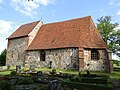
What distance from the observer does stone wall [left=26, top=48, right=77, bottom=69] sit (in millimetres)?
27784

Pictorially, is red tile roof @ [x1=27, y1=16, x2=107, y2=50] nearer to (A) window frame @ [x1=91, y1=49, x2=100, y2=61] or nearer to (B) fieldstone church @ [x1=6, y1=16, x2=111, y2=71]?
(B) fieldstone church @ [x1=6, y1=16, x2=111, y2=71]

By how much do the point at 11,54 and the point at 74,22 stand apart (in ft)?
48.6

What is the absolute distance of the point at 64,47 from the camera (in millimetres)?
28125

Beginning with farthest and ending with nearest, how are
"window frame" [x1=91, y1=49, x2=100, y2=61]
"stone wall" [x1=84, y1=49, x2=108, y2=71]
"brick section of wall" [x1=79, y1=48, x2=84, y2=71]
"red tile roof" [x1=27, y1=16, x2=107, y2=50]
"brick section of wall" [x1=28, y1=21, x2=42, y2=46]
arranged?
"brick section of wall" [x1=28, y1=21, x2=42, y2=46] < "red tile roof" [x1=27, y1=16, x2=107, y2=50] < "window frame" [x1=91, y1=49, x2=100, y2=61] < "stone wall" [x1=84, y1=49, x2=108, y2=71] < "brick section of wall" [x1=79, y1=48, x2=84, y2=71]

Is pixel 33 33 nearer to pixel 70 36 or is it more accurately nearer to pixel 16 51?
pixel 16 51

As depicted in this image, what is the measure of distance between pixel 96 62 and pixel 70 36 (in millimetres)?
5826

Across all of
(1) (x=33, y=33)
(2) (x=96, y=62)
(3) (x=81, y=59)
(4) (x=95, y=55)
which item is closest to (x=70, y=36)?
(3) (x=81, y=59)

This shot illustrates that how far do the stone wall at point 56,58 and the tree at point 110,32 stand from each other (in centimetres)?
1487

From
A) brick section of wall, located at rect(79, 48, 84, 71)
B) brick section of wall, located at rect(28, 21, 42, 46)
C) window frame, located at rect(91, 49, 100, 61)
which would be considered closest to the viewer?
brick section of wall, located at rect(79, 48, 84, 71)

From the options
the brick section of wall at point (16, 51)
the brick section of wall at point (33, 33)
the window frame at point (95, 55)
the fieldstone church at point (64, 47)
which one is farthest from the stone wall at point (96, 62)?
the brick section of wall at point (16, 51)

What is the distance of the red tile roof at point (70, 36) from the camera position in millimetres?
27781

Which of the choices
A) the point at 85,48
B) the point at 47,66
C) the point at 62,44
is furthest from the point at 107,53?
the point at 47,66

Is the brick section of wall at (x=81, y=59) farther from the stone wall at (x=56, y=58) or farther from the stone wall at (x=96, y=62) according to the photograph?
the stone wall at (x=56, y=58)

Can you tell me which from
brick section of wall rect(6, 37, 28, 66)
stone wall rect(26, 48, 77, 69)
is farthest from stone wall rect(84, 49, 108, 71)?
brick section of wall rect(6, 37, 28, 66)
